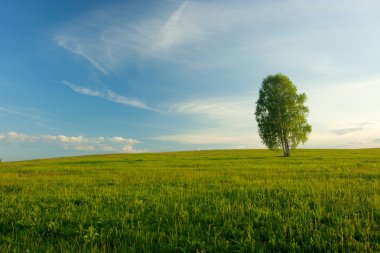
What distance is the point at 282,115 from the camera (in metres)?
49.9

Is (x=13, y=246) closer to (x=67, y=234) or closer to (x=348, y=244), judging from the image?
(x=67, y=234)

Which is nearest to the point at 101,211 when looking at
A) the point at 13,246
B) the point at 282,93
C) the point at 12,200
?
the point at 13,246

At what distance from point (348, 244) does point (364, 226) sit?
55.2 inches

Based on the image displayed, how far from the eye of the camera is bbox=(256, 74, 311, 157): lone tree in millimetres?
49344

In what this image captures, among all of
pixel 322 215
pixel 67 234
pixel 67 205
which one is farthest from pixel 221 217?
pixel 67 205

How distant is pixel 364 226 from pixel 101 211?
682 cm

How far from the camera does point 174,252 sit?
4738 mm

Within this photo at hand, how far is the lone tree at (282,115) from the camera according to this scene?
4934cm

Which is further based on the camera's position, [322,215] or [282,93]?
[282,93]

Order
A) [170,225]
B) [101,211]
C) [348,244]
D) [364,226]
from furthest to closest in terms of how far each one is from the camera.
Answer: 1. [101,211]
2. [170,225]
3. [364,226]
4. [348,244]

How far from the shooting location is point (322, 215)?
6469mm

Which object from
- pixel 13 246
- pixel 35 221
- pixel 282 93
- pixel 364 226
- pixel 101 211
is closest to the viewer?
pixel 13 246

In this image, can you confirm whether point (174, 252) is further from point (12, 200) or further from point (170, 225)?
point (12, 200)

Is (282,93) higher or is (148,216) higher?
(282,93)
